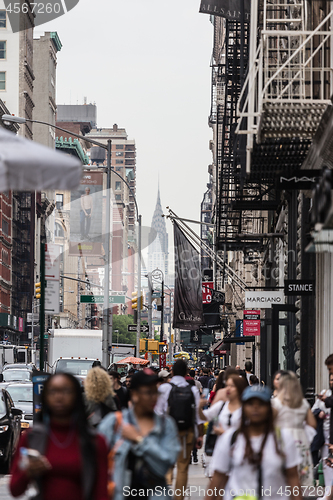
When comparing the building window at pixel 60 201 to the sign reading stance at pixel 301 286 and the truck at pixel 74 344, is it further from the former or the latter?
the sign reading stance at pixel 301 286

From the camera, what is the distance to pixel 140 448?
582 cm

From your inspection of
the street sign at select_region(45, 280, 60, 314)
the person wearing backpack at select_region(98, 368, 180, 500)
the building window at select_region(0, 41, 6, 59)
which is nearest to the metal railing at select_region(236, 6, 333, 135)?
the person wearing backpack at select_region(98, 368, 180, 500)

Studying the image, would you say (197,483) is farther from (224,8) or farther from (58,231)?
(58,231)

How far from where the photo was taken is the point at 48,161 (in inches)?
310

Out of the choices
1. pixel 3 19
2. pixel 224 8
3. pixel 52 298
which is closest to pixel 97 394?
pixel 224 8

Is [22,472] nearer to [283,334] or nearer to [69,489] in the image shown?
[69,489]

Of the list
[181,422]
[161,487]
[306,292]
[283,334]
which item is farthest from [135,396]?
[283,334]

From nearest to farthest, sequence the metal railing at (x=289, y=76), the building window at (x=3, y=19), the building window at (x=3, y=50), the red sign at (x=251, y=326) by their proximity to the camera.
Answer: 1. the metal railing at (x=289, y=76)
2. the red sign at (x=251, y=326)
3. the building window at (x=3, y=50)
4. the building window at (x=3, y=19)

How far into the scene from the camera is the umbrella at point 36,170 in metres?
7.89

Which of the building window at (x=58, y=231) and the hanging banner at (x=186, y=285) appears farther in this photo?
the building window at (x=58, y=231)

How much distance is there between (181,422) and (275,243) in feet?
44.7

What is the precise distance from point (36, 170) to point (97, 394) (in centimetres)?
280

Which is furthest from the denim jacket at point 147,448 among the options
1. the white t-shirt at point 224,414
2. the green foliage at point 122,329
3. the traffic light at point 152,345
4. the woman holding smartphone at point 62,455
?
the green foliage at point 122,329

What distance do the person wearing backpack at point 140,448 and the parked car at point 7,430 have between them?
10.6 m
